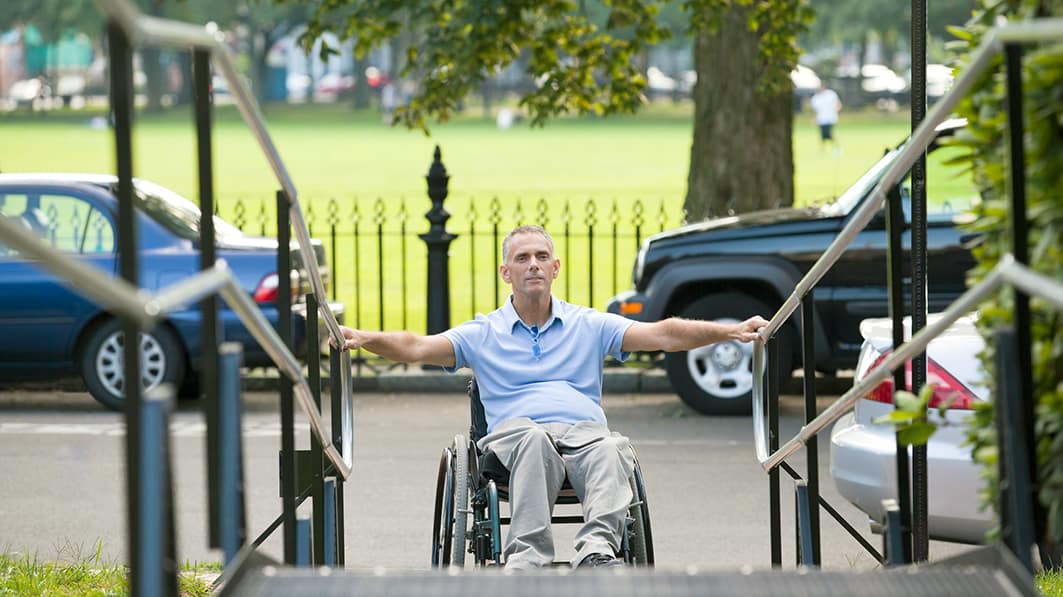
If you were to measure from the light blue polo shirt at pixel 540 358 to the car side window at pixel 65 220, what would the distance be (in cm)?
564

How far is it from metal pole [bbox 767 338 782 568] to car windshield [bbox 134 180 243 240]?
6.12m

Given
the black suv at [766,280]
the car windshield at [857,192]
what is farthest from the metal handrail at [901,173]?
the car windshield at [857,192]

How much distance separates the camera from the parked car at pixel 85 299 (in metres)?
11.0

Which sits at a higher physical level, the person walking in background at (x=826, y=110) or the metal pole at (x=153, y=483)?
the person walking in background at (x=826, y=110)

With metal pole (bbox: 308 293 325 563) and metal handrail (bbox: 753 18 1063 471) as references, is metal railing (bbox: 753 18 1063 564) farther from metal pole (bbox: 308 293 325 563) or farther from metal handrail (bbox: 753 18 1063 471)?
metal pole (bbox: 308 293 325 563)

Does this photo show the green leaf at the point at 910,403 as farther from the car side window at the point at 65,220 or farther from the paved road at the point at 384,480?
the car side window at the point at 65,220

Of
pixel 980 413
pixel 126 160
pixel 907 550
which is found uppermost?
pixel 126 160

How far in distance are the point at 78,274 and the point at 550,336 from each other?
3682 millimetres

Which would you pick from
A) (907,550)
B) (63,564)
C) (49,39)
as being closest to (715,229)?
(63,564)

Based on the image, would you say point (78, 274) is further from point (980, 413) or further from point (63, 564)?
point (63, 564)

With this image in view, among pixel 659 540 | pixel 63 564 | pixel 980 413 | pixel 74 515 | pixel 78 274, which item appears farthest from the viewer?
pixel 74 515

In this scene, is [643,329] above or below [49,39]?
below

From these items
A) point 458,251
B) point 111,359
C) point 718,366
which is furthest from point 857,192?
point 458,251

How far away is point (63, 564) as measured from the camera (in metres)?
6.32
